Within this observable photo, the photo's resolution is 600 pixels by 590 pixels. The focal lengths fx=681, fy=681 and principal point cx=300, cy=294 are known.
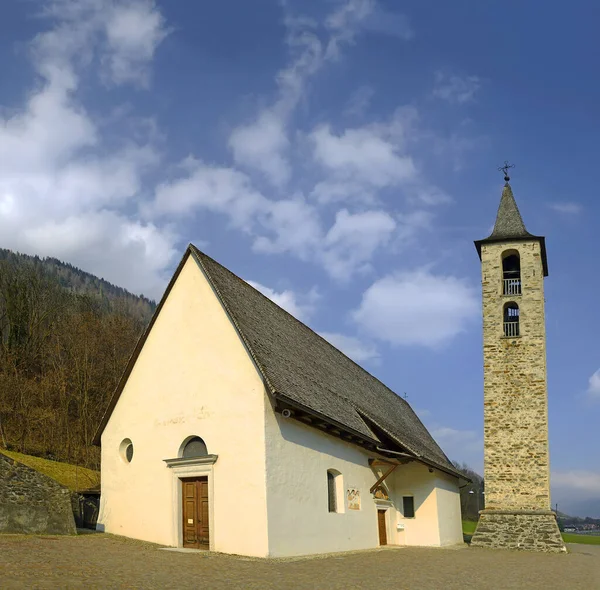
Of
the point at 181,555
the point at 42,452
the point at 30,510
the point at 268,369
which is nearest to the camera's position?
the point at 181,555

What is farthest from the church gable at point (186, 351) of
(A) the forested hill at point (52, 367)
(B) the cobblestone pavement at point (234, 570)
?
(A) the forested hill at point (52, 367)

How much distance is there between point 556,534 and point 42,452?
23.5 meters


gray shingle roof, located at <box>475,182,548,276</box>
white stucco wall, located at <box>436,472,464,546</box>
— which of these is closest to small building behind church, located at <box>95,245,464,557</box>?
white stucco wall, located at <box>436,472,464,546</box>

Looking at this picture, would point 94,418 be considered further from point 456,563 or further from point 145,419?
point 456,563

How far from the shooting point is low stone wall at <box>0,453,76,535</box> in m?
16.5

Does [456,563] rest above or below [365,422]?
below

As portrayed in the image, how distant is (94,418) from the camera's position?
118 feet

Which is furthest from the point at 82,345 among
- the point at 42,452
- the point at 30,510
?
the point at 30,510

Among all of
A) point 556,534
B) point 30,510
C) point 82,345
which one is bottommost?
point 556,534

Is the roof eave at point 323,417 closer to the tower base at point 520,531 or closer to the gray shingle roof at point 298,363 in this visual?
the gray shingle roof at point 298,363

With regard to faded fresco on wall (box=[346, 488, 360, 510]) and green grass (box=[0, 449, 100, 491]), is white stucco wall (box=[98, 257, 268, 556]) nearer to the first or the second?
faded fresco on wall (box=[346, 488, 360, 510])

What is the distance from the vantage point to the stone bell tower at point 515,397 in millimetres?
26219

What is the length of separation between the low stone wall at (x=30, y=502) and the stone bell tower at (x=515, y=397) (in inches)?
641

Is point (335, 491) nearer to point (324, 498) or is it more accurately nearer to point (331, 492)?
point (331, 492)
